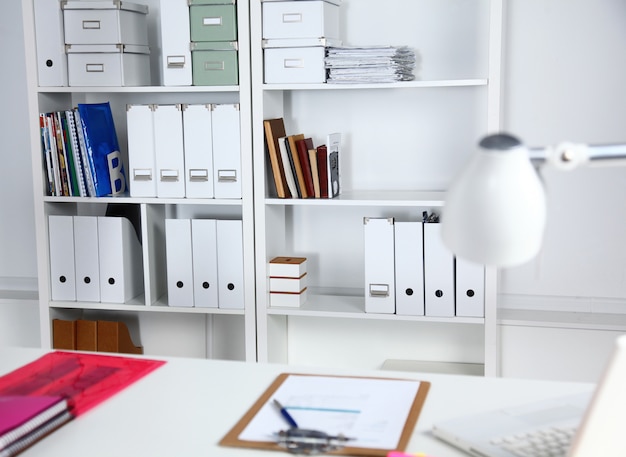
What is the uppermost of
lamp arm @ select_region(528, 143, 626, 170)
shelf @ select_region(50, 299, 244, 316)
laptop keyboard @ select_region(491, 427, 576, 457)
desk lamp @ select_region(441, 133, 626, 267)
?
lamp arm @ select_region(528, 143, 626, 170)

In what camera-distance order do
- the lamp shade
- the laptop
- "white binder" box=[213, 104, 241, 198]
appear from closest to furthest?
the lamp shade < the laptop < "white binder" box=[213, 104, 241, 198]

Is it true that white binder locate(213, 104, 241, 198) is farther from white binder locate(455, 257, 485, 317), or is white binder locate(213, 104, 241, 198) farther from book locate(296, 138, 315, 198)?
white binder locate(455, 257, 485, 317)

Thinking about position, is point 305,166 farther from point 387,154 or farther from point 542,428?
point 542,428

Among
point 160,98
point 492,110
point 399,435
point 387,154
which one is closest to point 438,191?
point 387,154

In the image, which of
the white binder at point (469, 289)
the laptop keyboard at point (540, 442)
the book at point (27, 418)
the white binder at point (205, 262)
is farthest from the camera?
the white binder at point (205, 262)

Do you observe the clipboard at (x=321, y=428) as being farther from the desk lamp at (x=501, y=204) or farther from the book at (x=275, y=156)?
the book at (x=275, y=156)

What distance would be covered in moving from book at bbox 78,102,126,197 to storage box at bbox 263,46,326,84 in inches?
27.6

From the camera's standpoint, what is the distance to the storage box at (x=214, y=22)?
2.99 meters

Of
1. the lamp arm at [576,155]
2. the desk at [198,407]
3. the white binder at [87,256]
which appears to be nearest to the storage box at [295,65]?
the white binder at [87,256]

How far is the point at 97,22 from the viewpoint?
122 inches

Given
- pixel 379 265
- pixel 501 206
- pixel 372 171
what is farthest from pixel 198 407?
pixel 372 171

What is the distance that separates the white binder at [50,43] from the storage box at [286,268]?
3.46 feet

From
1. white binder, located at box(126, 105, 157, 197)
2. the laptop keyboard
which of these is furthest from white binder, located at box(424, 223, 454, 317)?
the laptop keyboard

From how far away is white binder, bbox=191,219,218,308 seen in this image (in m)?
3.15
